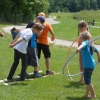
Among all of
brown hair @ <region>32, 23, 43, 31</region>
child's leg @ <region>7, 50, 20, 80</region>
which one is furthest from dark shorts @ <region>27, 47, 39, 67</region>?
brown hair @ <region>32, 23, 43, 31</region>

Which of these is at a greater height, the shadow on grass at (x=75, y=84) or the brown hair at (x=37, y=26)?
the brown hair at (x=37, y=26)

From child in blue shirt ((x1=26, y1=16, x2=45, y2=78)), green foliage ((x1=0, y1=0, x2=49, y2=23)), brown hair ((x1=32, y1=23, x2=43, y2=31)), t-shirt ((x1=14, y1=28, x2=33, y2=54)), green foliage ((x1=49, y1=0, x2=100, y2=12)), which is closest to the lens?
t-shirt ((x1=14, y1=28, x2=33, y2=54))

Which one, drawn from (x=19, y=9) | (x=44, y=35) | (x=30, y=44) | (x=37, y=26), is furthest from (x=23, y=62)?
(x=19, y=9)

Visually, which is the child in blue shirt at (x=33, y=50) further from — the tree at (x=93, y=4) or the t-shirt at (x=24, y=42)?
the tree at (x=93, y=4)

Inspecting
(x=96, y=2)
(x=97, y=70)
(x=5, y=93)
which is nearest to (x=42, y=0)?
(x=97, y=70)

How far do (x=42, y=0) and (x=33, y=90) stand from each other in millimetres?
52681

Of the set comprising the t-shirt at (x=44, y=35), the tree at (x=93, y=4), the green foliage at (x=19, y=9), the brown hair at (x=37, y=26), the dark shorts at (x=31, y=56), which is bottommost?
the tree at (x=93, y=4)

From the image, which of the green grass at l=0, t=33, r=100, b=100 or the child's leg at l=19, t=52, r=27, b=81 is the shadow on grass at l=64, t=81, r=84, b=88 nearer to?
the green grass at l=0, t=33, r=100, b=100

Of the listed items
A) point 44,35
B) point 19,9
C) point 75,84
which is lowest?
point 19,9

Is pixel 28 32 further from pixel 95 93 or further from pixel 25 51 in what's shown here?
pixel 95 93

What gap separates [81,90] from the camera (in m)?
7.41

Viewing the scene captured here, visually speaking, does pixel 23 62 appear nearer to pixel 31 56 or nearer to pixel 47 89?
pixel 31 56

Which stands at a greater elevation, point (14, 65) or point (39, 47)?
point (39, 47)

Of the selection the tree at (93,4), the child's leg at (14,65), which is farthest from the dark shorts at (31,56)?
the tree at (93,4)
